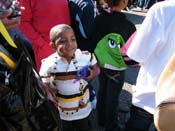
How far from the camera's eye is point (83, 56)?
9.12 feet

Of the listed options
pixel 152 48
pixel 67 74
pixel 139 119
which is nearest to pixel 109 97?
pixel 139 119

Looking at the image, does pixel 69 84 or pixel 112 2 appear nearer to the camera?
pixel 69 84

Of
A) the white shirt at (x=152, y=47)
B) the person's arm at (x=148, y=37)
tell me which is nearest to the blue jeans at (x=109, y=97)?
the white shirt at (x=152, y=47)

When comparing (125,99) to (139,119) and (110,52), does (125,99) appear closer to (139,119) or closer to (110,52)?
(110,52)

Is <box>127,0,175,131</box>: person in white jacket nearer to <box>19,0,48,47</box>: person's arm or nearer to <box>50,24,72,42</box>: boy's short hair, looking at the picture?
<box>50,24,72,42</box>: boy's short hair

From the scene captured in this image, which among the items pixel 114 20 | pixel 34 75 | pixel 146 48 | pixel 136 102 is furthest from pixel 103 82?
pixel 34 75

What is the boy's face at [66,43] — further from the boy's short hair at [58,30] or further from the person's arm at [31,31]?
the person's arm at [31,31]

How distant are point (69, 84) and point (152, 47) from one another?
682 millimetres

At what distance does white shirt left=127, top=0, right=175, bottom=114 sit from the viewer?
2.27 m

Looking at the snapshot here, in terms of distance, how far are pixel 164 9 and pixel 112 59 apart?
3.21 ft

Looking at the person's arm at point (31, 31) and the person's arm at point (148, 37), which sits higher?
the person's arm at point (148, 37)

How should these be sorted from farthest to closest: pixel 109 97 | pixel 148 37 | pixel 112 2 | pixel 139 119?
pixel 109 97 < pixel 112 2 < pixel 139 119 < pixel 148 37

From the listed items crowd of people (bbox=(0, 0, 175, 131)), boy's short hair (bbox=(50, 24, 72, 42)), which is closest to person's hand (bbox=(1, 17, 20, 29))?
crowd of people (bbox=(0, 0, 175, 131))

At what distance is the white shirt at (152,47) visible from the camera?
227 cm
